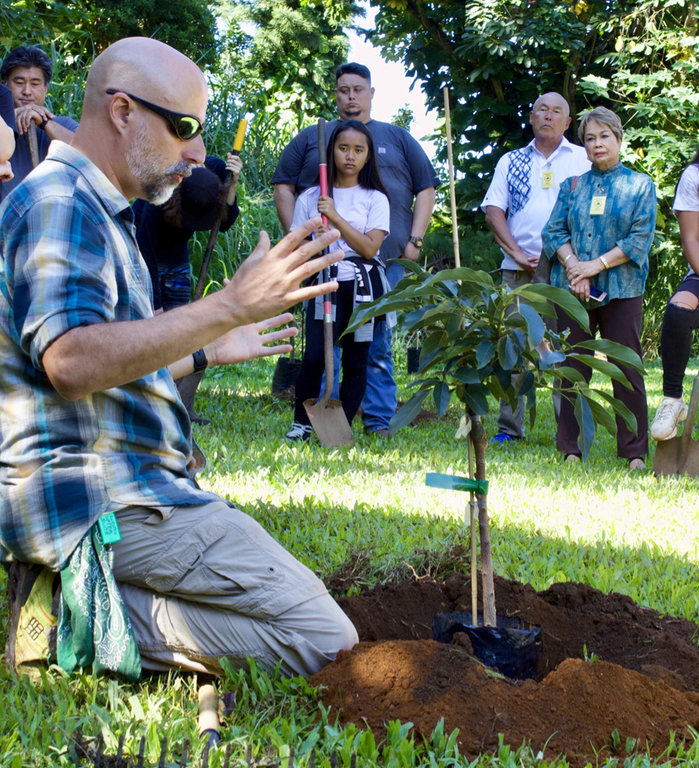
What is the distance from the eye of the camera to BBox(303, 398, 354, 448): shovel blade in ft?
19.6

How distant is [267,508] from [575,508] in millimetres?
1558

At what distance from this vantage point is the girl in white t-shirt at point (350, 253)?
6059 millimetres

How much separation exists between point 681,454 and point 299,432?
8.00 ft

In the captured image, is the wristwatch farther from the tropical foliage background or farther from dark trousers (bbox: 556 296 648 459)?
the tropical foliage background

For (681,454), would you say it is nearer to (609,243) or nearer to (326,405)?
(609,243)

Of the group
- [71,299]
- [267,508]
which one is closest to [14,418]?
[71,299]

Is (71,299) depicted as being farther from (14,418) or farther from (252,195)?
(252,195)

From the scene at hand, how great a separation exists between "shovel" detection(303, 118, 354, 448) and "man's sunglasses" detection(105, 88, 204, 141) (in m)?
3.40

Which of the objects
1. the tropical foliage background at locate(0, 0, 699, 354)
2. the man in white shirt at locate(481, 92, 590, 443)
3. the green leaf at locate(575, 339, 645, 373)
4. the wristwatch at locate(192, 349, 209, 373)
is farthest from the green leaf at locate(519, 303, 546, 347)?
the tropical foliage background at locate(0, 0, 699, 354)

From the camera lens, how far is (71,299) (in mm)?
2191

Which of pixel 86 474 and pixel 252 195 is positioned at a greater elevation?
pixel 252 195

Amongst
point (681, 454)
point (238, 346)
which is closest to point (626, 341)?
point (681, 454)

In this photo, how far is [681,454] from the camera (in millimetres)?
5566

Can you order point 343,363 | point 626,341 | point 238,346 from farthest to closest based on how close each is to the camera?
point 343,363 → point 626,341 → point 238,346
